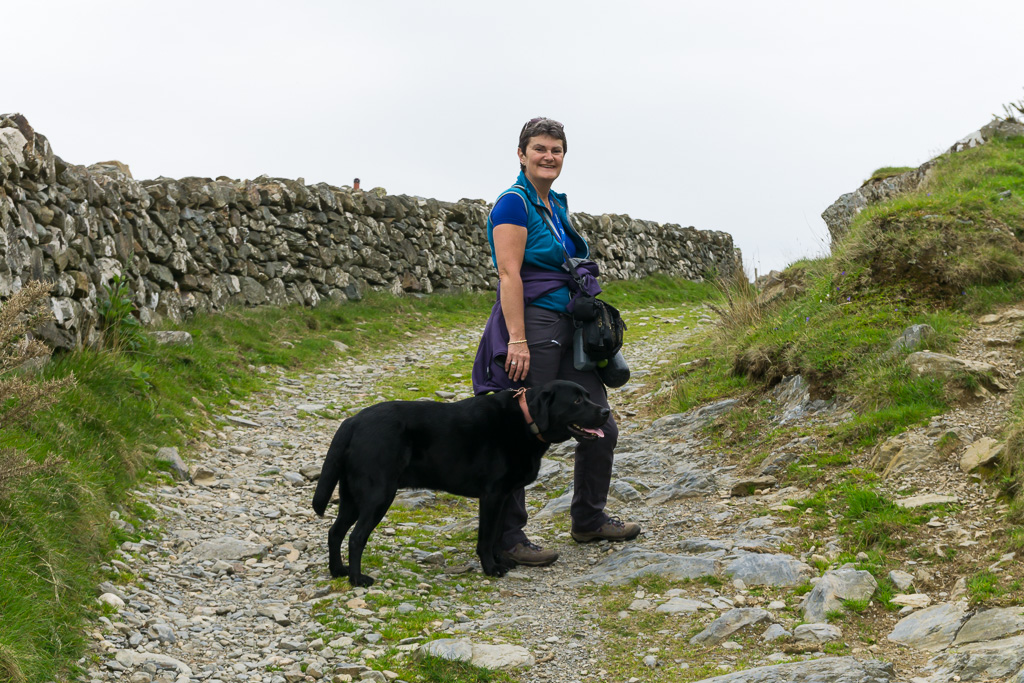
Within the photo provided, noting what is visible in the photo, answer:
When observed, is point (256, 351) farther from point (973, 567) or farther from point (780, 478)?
point (973, 567)

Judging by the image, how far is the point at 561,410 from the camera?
432 cm

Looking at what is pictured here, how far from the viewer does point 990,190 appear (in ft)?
28.7

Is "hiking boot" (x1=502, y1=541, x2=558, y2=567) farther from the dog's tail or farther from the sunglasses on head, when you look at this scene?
the sunglasses on head

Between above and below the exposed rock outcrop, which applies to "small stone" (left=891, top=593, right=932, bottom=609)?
below

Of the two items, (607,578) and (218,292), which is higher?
(218,292)

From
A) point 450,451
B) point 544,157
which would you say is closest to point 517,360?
point 450,451

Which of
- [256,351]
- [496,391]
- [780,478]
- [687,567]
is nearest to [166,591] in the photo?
[496,391]

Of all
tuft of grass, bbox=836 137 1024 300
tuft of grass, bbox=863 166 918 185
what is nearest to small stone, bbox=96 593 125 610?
tuft of grass, bbox=836 137 1024 300

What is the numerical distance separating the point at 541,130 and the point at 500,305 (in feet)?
3.10

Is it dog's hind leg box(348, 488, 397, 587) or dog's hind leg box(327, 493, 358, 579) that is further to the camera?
dog's hind leg box(327, 493, 358, 579)

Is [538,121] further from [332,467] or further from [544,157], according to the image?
[332,467]

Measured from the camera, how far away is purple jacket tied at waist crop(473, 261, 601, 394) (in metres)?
4.51

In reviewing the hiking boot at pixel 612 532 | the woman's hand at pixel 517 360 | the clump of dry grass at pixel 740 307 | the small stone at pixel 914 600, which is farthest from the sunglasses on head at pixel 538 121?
the clump of dry grass at pixel 740 307

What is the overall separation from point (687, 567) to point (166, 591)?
271 centimetres
